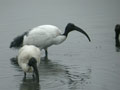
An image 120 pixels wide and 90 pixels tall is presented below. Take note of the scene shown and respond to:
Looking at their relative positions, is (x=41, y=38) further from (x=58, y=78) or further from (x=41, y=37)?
(x=58, y=78)

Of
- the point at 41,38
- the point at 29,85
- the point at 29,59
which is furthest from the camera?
the point at 41,38

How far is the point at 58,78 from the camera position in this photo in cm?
1025

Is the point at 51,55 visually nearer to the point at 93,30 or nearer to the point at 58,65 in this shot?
the point at 58,65

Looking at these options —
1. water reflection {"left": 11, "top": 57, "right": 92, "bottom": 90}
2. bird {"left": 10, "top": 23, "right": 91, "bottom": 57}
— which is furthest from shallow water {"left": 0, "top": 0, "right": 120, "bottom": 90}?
bird {"left": 10, "top": 23, "right": 91, "bottom": 57}

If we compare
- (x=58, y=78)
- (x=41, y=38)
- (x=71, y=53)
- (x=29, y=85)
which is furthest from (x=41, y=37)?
(x=29, y=85)

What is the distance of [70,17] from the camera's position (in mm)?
22547

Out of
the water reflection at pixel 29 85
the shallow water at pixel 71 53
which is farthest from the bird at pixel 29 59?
the shallow water at pixel 71 53

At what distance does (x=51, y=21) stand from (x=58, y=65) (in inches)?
375

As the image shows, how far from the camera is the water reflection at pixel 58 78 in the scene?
9.54 metres

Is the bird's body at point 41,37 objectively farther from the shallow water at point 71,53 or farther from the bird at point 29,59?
the bird at point 29,59

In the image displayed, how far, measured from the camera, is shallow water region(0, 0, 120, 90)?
32.2 ft

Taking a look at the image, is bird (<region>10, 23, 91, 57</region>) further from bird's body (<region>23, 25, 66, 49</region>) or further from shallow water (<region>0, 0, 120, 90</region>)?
shallow water (<region>0, 0, 120, 90</region>)

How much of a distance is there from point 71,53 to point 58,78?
→ 318cm

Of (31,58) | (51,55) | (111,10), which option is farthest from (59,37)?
(111,10)
